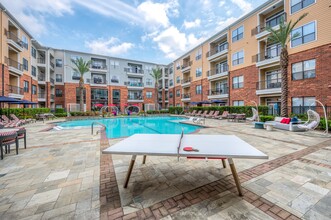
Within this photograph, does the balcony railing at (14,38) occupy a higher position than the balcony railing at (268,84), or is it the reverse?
the balcony railing at (14,38)

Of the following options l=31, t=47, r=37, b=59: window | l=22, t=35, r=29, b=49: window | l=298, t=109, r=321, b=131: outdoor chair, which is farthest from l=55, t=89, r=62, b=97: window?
l=298, t=109, r=321, b=131: outdoor chair

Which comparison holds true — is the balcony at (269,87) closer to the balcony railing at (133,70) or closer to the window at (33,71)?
the balcony railing at (133,70)

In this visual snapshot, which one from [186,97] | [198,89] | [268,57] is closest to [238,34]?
[268,57]

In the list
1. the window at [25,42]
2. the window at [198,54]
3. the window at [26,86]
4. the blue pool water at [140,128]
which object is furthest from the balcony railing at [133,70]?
the blue pool water at [140,128]

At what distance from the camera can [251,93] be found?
17.9 meters

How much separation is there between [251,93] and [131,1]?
16.5 meters

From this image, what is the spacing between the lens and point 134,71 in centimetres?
3562

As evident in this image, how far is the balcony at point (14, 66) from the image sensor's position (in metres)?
16.9

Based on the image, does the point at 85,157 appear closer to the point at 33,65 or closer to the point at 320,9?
the point at 320,9

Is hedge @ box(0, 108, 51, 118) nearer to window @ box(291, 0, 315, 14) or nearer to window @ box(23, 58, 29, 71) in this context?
window @ box(23, 58, 29, 71)

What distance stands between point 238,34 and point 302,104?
11720 mm

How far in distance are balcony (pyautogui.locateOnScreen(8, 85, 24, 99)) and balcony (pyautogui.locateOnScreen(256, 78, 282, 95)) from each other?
2903 centimetres

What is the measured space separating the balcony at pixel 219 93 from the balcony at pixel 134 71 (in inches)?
737

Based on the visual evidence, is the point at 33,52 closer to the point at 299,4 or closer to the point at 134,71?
the point at 134,71
